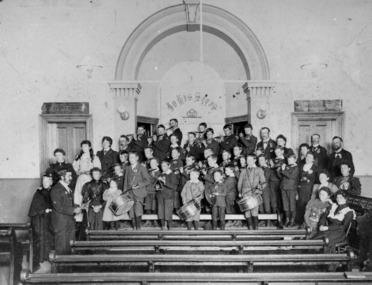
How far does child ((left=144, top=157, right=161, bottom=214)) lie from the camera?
8242mm

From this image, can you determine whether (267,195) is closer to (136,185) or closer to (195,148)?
(195,148)

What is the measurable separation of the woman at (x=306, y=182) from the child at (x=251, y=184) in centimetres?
78

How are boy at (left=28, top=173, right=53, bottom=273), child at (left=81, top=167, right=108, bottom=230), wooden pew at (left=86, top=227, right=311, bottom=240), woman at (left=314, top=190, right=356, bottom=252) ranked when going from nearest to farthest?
wooden pew at (left=86, top=227, right=311, bottom=240), woman at (left=314, top=190, right=356, bottom=252), boy at (left=28, top=173, right=53, bottom=273), child at (left=81, top=167, right=108, bottom=230)

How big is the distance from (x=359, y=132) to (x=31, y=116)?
8788mm

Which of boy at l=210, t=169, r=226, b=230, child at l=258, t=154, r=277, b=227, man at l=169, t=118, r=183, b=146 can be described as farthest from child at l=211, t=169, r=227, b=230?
man at l=169, t=118, r=183, b=146

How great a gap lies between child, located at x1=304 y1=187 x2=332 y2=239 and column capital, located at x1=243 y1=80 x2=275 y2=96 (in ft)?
12.5

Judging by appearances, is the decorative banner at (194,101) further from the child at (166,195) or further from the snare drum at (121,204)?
→ the snare drum at (121,204)

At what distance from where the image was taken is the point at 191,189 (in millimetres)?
7879

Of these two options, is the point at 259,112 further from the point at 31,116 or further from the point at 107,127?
the point at 31,116

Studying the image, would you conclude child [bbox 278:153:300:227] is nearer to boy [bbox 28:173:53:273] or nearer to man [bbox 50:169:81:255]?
man [bbox 50:169:81:255]

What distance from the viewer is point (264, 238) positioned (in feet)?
20.5

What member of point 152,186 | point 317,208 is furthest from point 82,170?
point 317,208

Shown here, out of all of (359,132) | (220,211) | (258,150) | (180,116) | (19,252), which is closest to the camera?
(19,252)

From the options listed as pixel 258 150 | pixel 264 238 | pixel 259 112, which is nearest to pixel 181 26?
pixel 259 112
